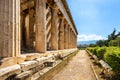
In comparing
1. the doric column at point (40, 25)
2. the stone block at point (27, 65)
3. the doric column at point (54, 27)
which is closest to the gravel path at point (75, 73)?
the doric column at point (40, 25)

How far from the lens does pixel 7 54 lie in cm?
834

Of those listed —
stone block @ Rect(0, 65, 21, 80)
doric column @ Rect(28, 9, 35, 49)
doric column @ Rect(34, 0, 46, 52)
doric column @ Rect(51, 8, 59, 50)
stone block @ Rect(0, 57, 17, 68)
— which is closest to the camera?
stone block @ Rect(0, 65, 21, 80)

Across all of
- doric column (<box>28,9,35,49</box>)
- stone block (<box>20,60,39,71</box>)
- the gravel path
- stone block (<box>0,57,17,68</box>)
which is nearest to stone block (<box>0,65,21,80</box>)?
stone block (<box>0,57,17,68</box>)

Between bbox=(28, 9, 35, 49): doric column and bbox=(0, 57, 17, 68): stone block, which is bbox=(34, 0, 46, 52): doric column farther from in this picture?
bbox=(28, 9, 35, 49): doric column

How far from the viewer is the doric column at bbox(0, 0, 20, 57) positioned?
8.20 m

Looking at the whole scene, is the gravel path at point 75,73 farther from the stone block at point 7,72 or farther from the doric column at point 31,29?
the doric column at point 31,29

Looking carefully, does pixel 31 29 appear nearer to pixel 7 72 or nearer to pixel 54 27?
pixel 54 27

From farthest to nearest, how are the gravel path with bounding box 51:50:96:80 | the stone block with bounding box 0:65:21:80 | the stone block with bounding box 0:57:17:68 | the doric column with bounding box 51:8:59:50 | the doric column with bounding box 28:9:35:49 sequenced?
1. the doric column with bounding box 28:9:35:49
2. the doric column with bounding box 51:8:59:50
3. the gravel path with bounding box 51:50:96:80
4. the stone block with bounding box 0:57:17:68
5. the stone block with bounding box 0:65:21:80

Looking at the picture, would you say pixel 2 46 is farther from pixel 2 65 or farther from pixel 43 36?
pixel 43 36

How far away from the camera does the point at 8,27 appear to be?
8.31 metres

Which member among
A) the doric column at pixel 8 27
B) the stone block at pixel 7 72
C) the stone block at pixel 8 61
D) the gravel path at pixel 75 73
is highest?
the doric column at pixel 8 27

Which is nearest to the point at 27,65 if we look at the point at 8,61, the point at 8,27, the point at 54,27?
the point at 8,61

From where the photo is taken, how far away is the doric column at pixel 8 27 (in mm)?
8203

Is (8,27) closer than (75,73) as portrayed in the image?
Yes
